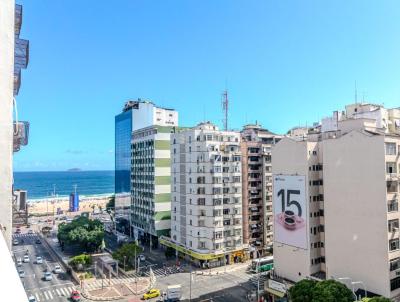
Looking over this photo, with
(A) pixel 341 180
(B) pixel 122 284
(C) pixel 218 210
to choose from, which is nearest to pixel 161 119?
(C) pixel 218 210

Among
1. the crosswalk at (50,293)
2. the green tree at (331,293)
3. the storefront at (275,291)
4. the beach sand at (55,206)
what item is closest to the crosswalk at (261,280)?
the storefront at (275,291)

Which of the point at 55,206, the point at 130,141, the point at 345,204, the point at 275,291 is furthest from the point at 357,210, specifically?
the point at 55,206

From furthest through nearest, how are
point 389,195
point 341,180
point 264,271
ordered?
point 264,271 < point 341,180 < point 389,195

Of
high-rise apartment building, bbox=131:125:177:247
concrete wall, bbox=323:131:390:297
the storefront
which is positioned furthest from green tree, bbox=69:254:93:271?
concrete wall, bbox=323:131:390:297

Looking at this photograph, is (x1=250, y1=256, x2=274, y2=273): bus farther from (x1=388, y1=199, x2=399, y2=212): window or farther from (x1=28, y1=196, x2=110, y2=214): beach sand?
(x1=28, y1=196, x2=110, y2=214): beach sand

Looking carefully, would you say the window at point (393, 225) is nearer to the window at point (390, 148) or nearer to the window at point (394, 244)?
the window at point (394, 244)

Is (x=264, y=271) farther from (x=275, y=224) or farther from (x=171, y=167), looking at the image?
(x=171, y=167)
